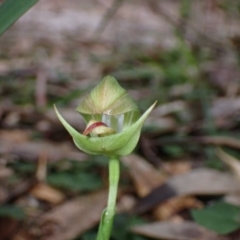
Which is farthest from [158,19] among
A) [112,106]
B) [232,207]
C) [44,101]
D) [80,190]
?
[112,106]

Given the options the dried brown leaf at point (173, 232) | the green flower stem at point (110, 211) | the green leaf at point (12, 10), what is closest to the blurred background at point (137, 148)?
the dried brown leaf at point (173, 232)

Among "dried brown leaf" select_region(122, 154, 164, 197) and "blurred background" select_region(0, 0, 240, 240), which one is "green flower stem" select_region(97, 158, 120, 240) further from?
"dried brown leaf" select_region(122, 154, 164, 197)

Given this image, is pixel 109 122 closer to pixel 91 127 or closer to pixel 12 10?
pixel 91 127

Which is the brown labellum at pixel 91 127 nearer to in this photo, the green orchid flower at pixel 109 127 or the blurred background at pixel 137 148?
the green orchid flower at pixel 109 127

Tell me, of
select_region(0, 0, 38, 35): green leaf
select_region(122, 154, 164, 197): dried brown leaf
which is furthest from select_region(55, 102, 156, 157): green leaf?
select_region(122, 154, 164, 197): dried brown leaf

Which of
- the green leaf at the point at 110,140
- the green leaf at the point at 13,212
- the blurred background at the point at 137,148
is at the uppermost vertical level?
the green leaf at the point at 110,140

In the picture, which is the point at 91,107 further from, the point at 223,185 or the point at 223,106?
the point at 223,106

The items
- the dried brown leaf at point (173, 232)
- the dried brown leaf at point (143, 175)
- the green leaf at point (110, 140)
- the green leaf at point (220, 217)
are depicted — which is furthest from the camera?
the dried brown leaf at point (143, 175)

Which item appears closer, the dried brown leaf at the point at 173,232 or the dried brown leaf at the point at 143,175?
the dried brown leaf at the point at 173,232

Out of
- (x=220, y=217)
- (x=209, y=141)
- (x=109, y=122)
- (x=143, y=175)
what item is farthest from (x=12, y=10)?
(x=209, y=141)
